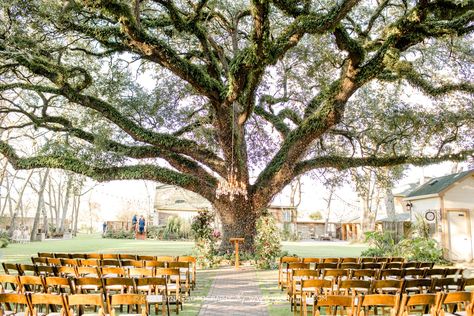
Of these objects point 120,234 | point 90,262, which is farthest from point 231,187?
point 120,234

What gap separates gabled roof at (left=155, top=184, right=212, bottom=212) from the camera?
44750 millimetres

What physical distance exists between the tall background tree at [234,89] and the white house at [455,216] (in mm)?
1845

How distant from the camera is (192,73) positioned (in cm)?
1382

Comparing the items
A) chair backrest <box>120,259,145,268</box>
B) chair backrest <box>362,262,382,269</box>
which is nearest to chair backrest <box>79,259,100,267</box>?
chair backrest <box>120,259,145,268</box>

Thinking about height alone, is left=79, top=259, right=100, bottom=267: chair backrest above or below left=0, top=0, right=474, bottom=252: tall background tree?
below

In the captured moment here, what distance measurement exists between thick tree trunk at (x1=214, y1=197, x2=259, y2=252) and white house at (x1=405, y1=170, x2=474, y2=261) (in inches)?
330

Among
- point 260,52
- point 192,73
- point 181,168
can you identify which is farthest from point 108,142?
point 260,52

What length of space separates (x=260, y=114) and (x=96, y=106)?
722 cm

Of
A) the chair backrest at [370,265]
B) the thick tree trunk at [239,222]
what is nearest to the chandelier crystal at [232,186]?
the thick tree trunk at [239,222]

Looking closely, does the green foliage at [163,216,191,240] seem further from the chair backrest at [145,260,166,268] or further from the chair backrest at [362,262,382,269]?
the chair backrest at [362,262,382,269]

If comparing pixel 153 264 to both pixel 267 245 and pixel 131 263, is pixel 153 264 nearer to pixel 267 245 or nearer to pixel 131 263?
pixel 131 263

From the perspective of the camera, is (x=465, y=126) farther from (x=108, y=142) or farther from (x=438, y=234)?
(x=108, y=142)

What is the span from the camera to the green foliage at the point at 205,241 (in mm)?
15797

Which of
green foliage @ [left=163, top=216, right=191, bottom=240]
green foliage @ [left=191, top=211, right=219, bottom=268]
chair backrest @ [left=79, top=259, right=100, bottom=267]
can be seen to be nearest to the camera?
chair backrest @ [left=79, top=259, right=100, bottom=267]
